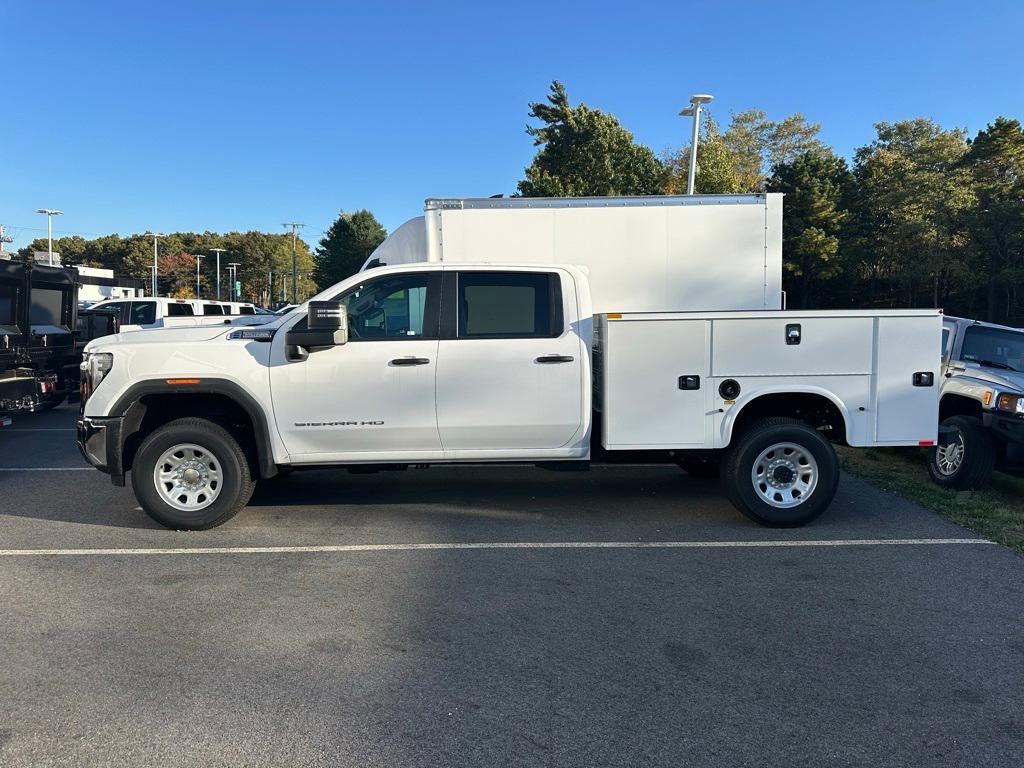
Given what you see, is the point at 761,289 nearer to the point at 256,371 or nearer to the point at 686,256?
the point at 686,256

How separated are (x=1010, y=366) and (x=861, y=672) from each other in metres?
5.57

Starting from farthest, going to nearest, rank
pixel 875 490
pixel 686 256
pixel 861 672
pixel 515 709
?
pixel 686 256 → pixel 875 490 → pixel 861 672 → pixel 515 709

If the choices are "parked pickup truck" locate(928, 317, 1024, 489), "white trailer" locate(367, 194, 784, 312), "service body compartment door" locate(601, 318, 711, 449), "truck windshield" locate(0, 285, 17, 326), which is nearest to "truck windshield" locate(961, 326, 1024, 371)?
"parked pickup truck" locate(928, 317, 1024, 489)

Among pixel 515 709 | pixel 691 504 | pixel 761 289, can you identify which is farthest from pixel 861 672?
pixel 761 289

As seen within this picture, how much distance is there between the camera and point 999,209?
3591cm

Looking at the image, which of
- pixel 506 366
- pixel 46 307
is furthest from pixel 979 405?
pixel 46 307

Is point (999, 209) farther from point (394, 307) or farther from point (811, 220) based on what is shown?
point (394, 307)

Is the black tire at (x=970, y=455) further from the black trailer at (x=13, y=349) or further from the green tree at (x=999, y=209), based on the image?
the green tree at (x=999, y=209)

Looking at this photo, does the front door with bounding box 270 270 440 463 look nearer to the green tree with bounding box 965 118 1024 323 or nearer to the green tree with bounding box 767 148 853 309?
the green tree with bounding box 767 148 853 309

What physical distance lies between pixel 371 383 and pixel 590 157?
2935 cm

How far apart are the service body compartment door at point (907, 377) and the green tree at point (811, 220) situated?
113ft

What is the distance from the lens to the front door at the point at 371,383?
6.11 meters

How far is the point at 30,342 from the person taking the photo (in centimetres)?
1049

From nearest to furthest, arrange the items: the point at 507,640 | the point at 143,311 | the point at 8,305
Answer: the point at 507,640, the point at 8,305, the point at 143,311
